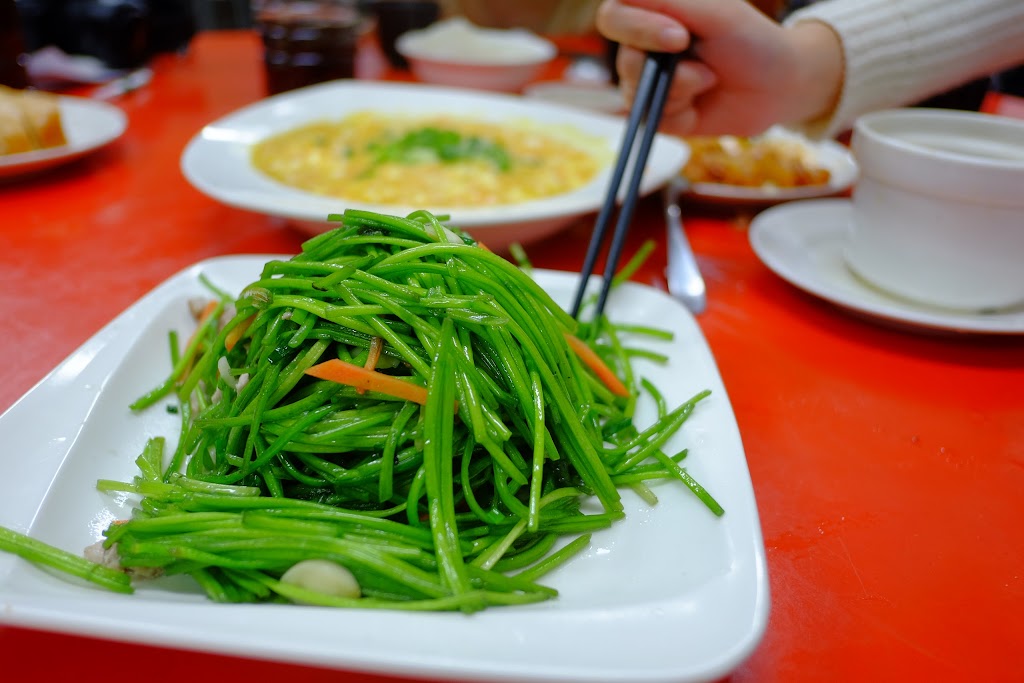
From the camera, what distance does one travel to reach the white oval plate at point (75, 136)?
6.62ft

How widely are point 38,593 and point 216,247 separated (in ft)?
4.33

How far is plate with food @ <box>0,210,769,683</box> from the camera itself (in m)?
0.66

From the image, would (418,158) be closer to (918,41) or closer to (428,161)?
(428,161)

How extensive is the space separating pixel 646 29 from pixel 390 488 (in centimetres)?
115

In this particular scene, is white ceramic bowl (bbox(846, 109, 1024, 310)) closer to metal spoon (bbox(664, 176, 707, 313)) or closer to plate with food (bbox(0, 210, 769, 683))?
metal spoon (bbox(664, 176, 707, 313))

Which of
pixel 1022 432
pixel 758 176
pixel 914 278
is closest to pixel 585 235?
pixel 758 176

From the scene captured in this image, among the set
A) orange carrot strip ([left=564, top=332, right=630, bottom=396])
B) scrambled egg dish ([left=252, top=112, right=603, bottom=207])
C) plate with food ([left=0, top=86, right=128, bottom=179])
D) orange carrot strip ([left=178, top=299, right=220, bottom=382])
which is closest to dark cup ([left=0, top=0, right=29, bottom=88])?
plate with food ([left=0, top=86, right=128, bottom=179])

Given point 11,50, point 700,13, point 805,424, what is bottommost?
point 805,424

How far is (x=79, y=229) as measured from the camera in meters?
1.92

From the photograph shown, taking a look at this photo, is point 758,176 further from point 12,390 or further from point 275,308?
point 12,390

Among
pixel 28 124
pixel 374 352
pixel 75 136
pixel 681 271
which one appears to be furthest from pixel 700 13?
pixel 75 136

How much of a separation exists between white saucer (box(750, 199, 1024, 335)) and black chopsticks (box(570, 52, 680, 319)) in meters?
0.47

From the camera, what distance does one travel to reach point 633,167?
1.40 m

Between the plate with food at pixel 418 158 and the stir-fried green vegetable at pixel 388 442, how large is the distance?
525 mm
